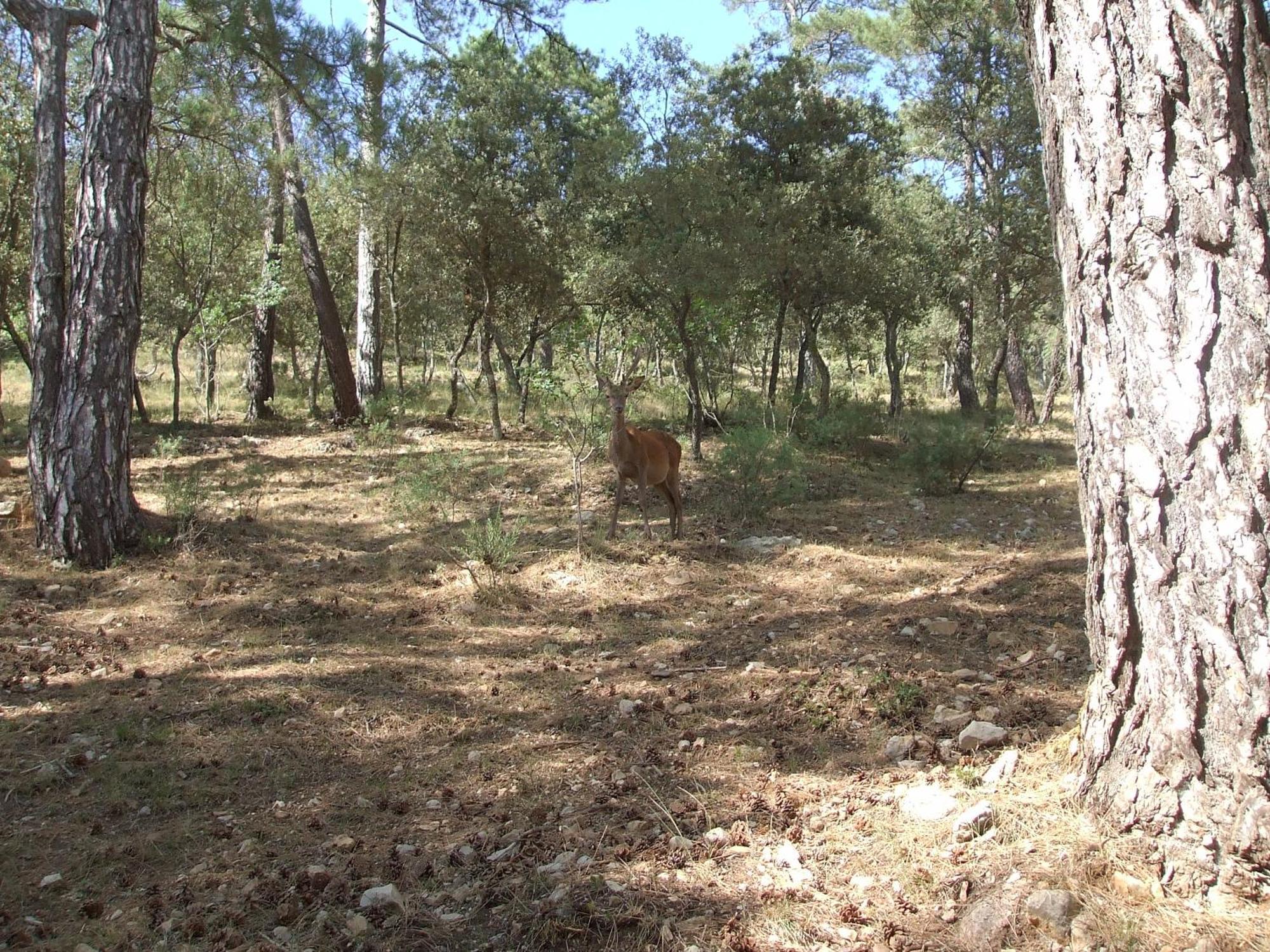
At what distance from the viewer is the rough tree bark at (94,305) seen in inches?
301

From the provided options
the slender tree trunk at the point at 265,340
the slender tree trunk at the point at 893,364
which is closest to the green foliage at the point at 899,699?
the slender tree trunk at the point at 265,340

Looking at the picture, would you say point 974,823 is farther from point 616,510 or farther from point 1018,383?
point 1018,383

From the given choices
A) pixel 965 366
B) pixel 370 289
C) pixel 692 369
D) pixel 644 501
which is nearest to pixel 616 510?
pixel 644 501

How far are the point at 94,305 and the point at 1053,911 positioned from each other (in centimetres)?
811

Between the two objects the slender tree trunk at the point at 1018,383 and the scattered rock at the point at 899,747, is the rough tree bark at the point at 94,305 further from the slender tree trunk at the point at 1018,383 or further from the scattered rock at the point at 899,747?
the slender tree trunk at the point at 1018,383

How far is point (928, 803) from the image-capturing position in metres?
3.25

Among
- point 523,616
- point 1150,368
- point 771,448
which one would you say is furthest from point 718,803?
point 771,448

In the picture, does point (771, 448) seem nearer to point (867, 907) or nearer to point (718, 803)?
point (718, 803)

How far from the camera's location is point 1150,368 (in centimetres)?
262

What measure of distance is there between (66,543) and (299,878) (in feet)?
18.5

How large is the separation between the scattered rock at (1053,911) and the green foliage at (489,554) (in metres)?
4.98

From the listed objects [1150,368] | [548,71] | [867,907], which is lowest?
[867,907]

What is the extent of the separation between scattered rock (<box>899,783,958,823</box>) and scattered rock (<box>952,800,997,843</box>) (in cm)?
10

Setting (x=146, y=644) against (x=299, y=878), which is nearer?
(x=299, y=878)
